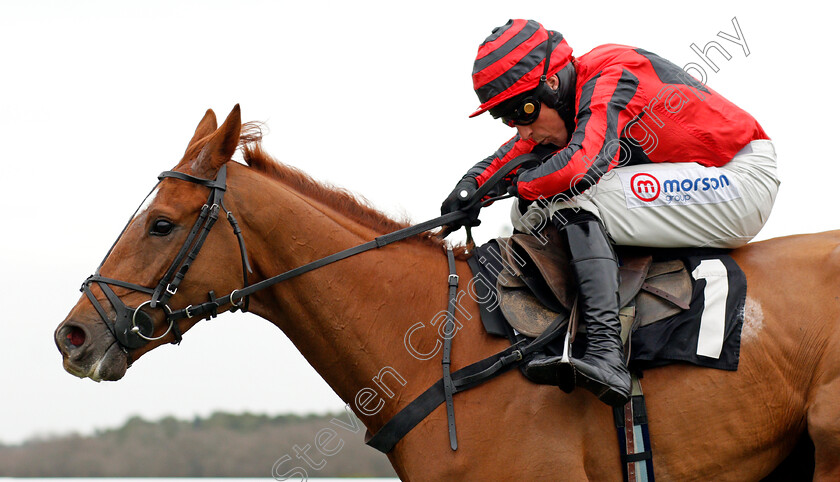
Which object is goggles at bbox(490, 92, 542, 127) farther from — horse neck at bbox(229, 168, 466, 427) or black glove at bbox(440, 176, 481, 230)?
horse neck at bbox(229, 168, 466, 427)

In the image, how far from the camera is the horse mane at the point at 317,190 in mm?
4008

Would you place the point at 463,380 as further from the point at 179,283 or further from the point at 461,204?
the point at 179,283

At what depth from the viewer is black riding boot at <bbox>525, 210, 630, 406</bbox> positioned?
3197mm

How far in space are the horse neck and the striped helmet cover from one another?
109 cm

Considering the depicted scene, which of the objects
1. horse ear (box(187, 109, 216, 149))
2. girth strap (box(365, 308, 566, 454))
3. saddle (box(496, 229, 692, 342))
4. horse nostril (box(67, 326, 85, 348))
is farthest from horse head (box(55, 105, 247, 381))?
saddle (box(496, 229, 692, 342))

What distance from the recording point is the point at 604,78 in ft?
12.2

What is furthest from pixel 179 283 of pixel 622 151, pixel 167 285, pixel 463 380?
pixel 622 151

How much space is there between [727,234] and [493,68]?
62.5 inches

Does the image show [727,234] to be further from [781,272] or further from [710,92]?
[710,92]

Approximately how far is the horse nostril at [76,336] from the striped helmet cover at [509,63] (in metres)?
2.45

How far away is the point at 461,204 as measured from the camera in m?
4.23

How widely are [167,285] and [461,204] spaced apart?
5.83ft

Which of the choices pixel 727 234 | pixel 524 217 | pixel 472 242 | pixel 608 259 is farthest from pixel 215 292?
pixel 727 234

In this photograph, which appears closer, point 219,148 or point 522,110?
point 219,148
